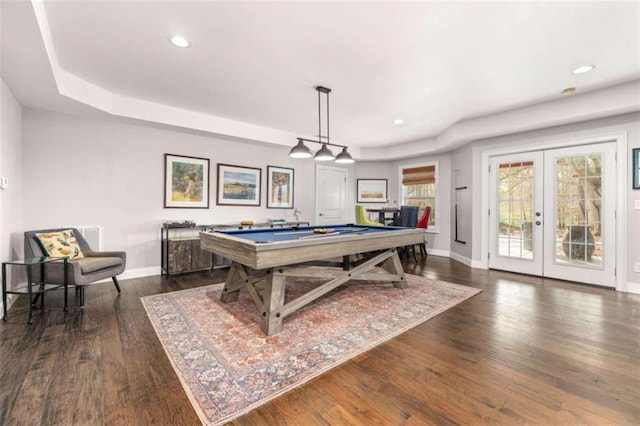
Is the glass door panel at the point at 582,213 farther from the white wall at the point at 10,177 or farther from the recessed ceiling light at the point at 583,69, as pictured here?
the white wall at the point at 10,177

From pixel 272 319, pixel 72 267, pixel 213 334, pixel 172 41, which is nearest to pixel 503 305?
pixel 272 319

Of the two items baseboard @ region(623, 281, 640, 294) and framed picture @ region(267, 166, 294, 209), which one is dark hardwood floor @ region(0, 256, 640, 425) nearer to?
baseboard @ region(623, 281, 640, 294)

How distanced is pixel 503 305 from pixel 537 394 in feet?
5.54

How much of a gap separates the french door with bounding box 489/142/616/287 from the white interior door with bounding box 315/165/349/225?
334 centimetres

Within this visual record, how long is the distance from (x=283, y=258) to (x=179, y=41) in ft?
7.08

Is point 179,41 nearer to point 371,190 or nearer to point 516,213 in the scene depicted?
point 516,213

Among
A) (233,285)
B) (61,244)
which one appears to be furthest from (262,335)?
(61,244)

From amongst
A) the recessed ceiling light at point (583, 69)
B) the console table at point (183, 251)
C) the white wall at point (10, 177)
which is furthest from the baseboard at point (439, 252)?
the white wall at point (10, 177)

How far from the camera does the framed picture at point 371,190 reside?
759 cm

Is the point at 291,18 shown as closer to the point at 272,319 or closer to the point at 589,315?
the point at 272,319

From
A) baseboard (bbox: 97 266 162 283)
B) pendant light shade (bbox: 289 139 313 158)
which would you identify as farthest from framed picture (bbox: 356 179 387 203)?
baseboard (bbox: 97 266 162 283)

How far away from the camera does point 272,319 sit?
2.44m

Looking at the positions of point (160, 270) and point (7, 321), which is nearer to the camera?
point (7, 321)

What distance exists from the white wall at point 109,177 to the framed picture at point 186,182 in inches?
3.5
